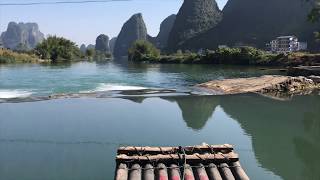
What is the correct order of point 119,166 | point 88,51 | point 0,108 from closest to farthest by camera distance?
point 119,166
point 0,108
point 88,51

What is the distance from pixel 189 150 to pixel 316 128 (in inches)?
414

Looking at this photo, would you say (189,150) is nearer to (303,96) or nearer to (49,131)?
(49,131)

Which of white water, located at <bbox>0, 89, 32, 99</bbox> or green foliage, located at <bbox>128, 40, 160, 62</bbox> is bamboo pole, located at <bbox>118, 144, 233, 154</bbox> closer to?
white water, located at <bbox>0, 89, 32, 99</bbox>

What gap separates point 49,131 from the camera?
1748 centimetres

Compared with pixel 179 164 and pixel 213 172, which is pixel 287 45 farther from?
pixel 213 172

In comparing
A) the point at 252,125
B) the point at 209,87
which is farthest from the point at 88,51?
the point at 252,125

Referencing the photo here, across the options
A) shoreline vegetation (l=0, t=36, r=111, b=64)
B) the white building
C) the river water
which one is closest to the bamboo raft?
the river water

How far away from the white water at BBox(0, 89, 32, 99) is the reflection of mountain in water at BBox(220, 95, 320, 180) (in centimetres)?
1344

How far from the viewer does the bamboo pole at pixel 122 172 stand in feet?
29.5

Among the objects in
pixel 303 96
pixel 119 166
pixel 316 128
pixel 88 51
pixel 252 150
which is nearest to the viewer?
pixel 119 166

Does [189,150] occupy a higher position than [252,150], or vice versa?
[189,150]

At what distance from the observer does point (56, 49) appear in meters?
126

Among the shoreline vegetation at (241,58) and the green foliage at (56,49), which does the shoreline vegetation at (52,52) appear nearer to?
the green foliage at (56,49)

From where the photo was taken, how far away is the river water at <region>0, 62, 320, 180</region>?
488 inches
